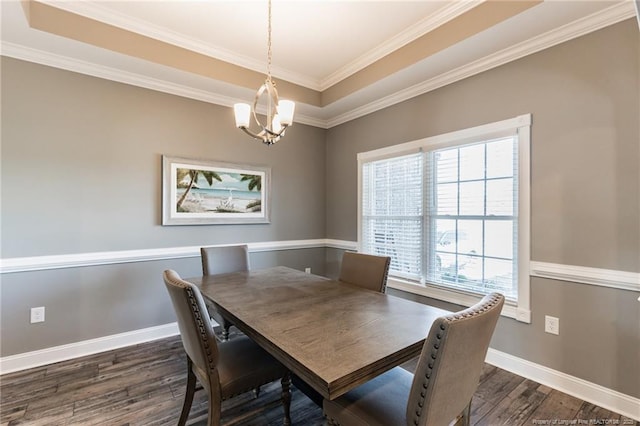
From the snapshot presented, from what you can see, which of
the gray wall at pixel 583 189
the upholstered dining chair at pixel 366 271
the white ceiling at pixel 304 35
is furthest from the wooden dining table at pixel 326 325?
the white ceiling at pixel 304 35

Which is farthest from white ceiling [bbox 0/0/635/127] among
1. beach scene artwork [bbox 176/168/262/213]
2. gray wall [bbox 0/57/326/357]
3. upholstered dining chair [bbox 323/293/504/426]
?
upholstered dining chair [bbox 323/293/504/426]

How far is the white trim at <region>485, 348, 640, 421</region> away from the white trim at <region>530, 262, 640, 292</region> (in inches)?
27.5

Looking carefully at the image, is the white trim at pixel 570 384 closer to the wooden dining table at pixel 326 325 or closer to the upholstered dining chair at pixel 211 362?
the wooden dining table at pixel 326 325

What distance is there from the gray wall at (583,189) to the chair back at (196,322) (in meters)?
2.36

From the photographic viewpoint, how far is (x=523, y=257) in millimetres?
2389

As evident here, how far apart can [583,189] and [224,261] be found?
2.94 metres

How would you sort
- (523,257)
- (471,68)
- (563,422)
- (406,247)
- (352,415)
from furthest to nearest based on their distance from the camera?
(406,247)
(471,68)
(523,257)
(563,422)
(352,415)

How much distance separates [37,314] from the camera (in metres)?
2.59

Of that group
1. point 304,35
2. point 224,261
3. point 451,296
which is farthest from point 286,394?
point 304,35

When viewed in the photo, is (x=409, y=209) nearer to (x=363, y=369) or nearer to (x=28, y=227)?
(x=363, y=369)

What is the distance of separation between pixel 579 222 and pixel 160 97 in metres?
3.91

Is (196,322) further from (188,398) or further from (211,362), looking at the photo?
(188,398)

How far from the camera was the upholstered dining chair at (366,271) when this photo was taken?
221 centimetres

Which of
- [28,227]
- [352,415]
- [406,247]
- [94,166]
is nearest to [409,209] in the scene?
[406,247]
